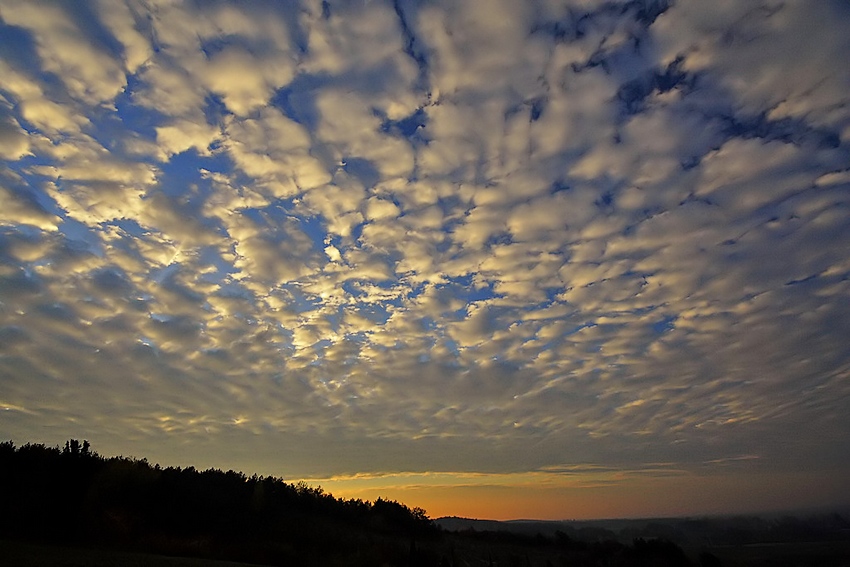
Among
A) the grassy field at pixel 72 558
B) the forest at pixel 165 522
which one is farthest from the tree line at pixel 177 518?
the grassy field at pixel 72 558

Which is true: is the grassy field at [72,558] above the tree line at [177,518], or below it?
below

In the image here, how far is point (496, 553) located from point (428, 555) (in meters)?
13.7

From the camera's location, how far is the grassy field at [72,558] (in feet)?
30.7

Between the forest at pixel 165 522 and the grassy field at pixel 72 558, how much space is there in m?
0.04

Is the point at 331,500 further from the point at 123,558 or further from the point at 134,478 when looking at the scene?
the point at 123,558

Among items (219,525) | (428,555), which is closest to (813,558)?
(428,555)

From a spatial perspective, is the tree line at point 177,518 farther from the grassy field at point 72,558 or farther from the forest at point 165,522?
the grassy field at point 72,558

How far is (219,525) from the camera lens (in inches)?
737

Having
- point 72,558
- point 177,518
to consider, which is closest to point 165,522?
point 177,518

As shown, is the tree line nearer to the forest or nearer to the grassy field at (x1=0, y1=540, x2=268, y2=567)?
the forest

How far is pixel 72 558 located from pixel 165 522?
7.49 metres

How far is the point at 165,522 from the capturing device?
17.1 m

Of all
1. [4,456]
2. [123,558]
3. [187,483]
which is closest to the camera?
[123,558]

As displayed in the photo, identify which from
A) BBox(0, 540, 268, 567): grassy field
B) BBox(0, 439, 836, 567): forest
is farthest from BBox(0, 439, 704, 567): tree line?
BBox(0, 540, 268, 567): grassy field
